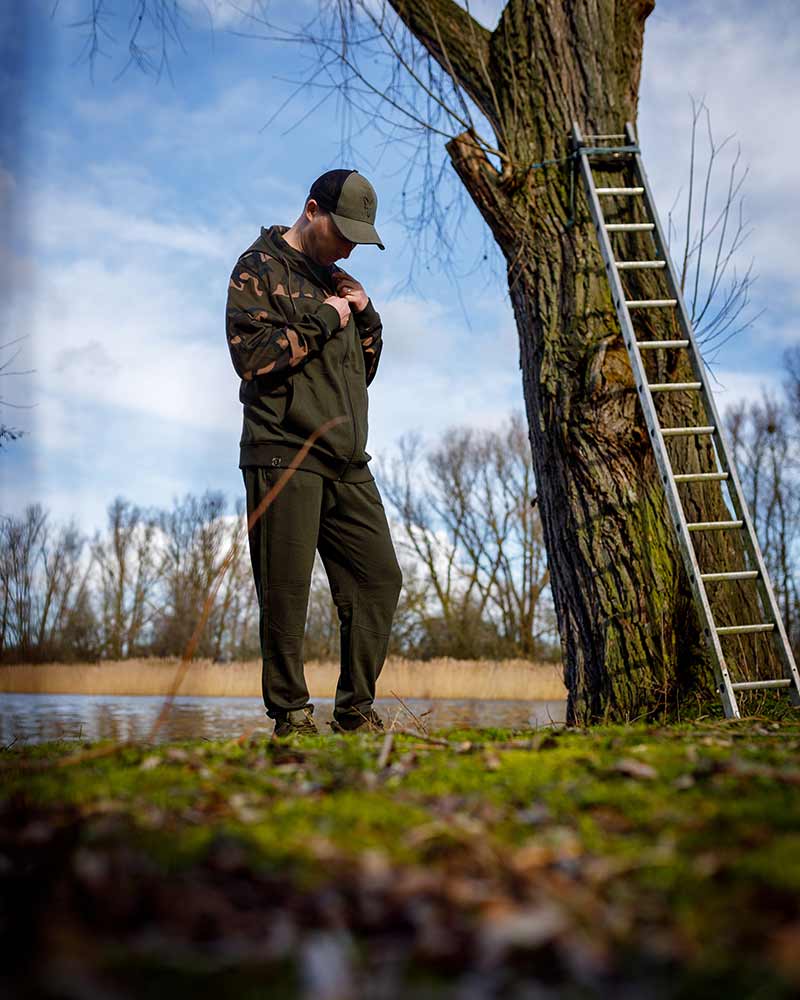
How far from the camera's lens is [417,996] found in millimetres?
903

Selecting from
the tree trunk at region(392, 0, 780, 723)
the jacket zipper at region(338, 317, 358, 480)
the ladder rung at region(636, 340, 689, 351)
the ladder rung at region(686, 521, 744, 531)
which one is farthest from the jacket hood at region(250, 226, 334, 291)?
the ladder rung at region(686, 521, 744, 531)

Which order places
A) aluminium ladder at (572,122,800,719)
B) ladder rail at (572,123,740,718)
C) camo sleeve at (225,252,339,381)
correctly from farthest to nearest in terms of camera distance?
aluminium ladder at (572,122,800,719)
ladder rail at (572,123,740,718)
camo sleeve at (225,252,339,381)

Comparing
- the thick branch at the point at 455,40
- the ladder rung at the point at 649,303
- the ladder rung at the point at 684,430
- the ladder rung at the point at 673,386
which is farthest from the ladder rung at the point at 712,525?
the thick branch at the point at 455,40

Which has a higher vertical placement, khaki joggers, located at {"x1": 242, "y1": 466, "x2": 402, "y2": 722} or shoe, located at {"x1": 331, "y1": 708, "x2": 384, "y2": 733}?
khaki joggers, located at {"x1": 242, "y1": 466, "x2": 402, "y2": 722}

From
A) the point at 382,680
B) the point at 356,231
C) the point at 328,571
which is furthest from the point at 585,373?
the point at 382,680

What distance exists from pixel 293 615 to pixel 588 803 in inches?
78.0

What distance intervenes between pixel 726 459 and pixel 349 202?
7.14 feet

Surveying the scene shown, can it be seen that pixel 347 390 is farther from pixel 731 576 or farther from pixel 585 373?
pixel 731 576

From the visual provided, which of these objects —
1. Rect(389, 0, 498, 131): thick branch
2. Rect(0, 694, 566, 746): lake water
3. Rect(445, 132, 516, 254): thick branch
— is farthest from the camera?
Rect(0, 694, 566, 746): lake water

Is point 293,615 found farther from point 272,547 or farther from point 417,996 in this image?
point 417,996

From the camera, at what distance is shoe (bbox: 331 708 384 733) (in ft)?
11.4

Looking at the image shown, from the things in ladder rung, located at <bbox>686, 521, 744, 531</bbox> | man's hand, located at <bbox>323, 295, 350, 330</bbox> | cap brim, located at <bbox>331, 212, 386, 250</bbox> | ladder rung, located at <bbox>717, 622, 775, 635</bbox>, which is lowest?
ladder rung, located at <bbox>717, 622, 775, 635</bbox>

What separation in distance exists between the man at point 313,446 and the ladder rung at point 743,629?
4.96 ft

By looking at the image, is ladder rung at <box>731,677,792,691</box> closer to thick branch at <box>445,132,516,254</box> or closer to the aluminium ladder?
the aluminium ladder
